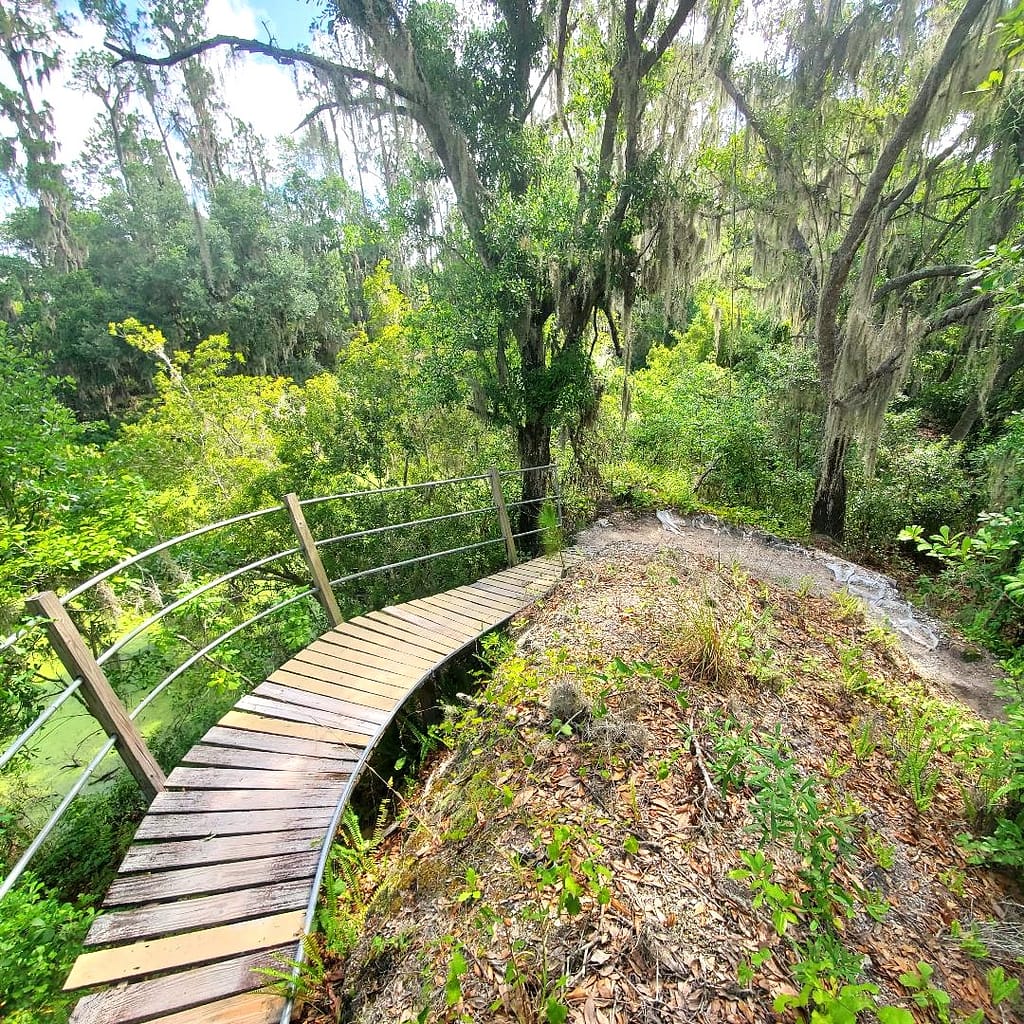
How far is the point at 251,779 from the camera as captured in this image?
253 centimetres

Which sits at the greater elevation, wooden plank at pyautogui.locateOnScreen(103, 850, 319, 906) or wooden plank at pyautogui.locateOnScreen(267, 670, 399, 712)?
wooden plank at pyautogui.locateOnScreen(103, 850, 319, 906)

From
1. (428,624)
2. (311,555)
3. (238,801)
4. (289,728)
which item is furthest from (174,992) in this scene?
(428,624)

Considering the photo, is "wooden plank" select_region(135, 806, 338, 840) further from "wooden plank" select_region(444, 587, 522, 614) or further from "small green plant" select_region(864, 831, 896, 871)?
"small green plant" select_region(864, 831, 896, 871)

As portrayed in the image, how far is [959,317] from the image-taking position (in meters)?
6.21

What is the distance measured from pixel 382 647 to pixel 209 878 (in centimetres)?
186

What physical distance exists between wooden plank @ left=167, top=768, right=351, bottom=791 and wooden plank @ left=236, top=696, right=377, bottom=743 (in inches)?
12.6

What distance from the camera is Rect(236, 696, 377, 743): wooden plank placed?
2.92m

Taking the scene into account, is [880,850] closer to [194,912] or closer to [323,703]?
[194,912]

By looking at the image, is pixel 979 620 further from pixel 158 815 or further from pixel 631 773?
pixel 158 815

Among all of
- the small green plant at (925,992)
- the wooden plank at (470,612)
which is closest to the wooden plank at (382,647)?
the wooden plank at (470,612)

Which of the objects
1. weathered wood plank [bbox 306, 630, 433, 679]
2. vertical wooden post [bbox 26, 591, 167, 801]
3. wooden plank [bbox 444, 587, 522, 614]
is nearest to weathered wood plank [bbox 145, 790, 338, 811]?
vertical wooden post [bbox 26, 591, 167, 801]

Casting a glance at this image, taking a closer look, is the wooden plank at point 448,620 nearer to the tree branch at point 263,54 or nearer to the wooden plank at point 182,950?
the wooden plank at point 182,950

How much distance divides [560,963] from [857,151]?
10.1m

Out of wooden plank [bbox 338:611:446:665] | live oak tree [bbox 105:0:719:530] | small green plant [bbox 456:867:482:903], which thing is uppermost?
live oak tree [bbox 105:0:719:530]
